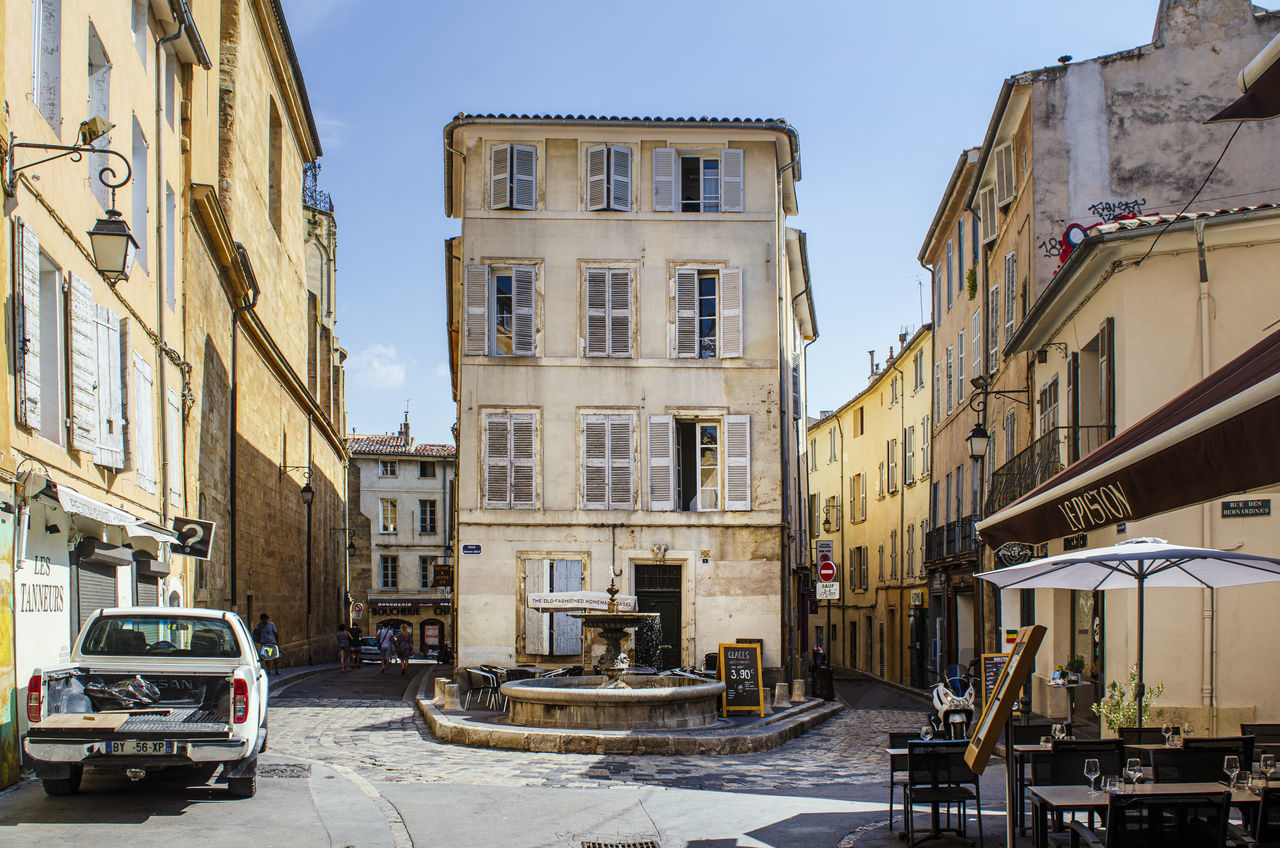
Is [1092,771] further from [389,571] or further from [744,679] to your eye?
[389,571]

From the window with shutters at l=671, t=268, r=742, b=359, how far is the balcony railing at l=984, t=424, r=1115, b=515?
588 centimetres

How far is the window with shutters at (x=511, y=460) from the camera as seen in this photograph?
2441 centimetres

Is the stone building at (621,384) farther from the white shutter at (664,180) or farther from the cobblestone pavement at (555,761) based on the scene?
the cobblestone pavement at (555,761)

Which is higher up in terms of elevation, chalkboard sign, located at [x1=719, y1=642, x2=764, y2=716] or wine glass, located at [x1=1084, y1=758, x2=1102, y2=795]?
wine glass, located at [x1=1084, y1=758, x2=1102, y2=795]

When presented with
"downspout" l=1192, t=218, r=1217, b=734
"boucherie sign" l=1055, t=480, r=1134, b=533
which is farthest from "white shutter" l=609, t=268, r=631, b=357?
"boucherie sign" l=1055, t=480, r=1134, b=533

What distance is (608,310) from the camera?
24.9m

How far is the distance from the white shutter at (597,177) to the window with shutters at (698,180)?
959mm

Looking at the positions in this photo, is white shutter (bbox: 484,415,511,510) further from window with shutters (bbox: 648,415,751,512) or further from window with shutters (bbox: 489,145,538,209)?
window with shutters (bbox: 489,145,538,209)

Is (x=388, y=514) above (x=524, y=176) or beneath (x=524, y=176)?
beneath

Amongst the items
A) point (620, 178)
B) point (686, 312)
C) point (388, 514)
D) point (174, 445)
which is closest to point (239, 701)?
point (174, 445)

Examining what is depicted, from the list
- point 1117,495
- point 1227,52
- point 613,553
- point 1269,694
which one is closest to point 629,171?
point 613,553

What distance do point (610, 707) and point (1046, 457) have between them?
7.38 meters

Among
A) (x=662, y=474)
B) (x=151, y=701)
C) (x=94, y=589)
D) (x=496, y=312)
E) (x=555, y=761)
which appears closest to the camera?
(x=151, y=701)

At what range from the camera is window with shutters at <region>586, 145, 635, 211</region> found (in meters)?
25.1
